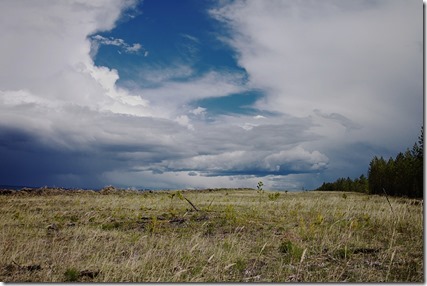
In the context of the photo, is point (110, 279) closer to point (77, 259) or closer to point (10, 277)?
point (77, 259)

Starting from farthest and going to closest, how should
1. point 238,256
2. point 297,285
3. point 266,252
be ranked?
point 266,252 < point 238,256 < point 297,285

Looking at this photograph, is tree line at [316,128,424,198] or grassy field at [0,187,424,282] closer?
grassy field at [0,187,424,282]

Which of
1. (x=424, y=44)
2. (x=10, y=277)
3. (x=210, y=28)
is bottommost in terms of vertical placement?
(x=10, y=277)

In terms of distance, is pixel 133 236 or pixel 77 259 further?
pixel 133 236

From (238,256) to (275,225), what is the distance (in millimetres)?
3725

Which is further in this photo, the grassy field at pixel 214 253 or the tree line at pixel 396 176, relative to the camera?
the tree line at pixel 396 176

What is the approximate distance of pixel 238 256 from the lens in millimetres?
6289

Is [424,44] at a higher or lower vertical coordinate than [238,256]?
higher

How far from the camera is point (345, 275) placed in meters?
5.64

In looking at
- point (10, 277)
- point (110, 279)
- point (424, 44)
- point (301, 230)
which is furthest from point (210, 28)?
point (10, 277)

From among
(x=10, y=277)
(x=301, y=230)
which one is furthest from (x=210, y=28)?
(x=10, y=277)

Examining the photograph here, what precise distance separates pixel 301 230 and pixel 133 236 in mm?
4089

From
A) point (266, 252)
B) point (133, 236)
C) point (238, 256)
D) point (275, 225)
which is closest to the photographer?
point (238, 256)

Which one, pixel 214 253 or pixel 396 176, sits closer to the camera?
pixel 214 253
